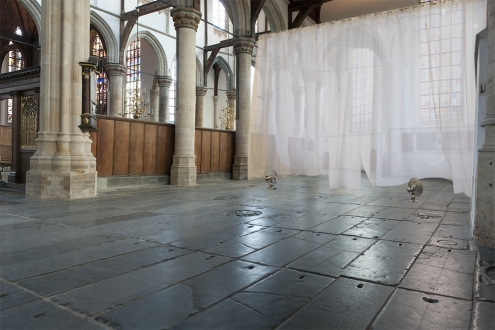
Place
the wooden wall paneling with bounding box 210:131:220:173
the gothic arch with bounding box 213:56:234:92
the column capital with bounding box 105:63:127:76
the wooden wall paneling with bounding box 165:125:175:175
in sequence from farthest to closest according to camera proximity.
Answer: the gothic arch with bounding box 213:56:234:92, the column capital with bounding box 105:63:127:76, the wooden wall paneling with bounding box 210:131:220:173, the wooden wall paneling with bounding box 165:125:175:175

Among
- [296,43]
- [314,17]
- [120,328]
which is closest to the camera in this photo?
[120,328]

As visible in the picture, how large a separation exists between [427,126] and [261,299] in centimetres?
527

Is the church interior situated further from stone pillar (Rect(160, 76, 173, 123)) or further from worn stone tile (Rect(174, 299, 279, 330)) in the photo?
stone pillar (Rect(160, 76, 173, 123))

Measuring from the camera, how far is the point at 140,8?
15195 mm

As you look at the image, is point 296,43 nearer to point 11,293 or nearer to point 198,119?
point 11,293

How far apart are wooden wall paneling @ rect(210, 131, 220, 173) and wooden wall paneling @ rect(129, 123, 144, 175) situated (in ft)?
9.06

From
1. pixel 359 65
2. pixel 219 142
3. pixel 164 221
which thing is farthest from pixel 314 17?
pixel 164 221

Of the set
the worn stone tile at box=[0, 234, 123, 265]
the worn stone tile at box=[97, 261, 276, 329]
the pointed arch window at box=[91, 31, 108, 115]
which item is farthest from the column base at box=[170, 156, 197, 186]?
the pointed arch window at box=[91, 31, 108, 115]

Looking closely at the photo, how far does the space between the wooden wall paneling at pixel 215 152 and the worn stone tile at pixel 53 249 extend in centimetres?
813

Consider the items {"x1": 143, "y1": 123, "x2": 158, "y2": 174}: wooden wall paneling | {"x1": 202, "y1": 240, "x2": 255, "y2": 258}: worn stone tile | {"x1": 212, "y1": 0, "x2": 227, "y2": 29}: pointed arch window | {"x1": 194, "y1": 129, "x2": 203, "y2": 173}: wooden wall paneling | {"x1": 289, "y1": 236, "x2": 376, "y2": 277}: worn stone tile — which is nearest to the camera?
{"x1": 289, "y1": 236, "x2": 376, "y2": 277}: worn stone tile

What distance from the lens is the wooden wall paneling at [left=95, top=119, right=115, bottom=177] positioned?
8094 millimetres

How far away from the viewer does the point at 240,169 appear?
11977 mm

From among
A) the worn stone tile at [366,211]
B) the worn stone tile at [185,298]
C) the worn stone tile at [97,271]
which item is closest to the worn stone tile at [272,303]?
the worn stone tile at [185,298]

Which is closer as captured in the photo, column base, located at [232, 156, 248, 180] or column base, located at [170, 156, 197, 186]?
column base, located at [170, 156, 197, 186]
